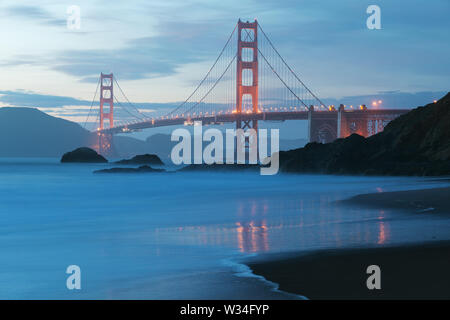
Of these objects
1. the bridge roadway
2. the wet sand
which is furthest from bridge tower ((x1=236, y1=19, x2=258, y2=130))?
the wet sand

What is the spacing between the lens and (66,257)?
7.04 m

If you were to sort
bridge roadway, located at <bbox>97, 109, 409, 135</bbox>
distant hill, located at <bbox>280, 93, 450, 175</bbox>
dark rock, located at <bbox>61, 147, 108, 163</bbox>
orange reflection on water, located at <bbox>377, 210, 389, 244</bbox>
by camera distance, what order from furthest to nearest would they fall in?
dark rock, located at <bbox>61, 147, 108, 163</bbox> → bridge roadway, located at <bbox>97, 109, 409, 135</bbox> → distant hill, located at <bbox>280, 93, 450, 175</bbox> → orange reflection on water, located at <bbox>377, 210, 389, 244</bbox>

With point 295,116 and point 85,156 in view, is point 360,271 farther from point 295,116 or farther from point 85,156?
point 85,156

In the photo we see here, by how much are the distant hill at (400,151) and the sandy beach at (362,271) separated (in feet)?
62.5

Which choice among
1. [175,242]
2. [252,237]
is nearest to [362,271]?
[252,237]

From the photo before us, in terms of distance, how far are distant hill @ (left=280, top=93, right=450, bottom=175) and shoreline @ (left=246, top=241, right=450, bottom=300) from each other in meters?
19.1

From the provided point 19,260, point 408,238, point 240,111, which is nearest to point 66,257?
point 19,260

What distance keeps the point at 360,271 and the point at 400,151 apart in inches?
974

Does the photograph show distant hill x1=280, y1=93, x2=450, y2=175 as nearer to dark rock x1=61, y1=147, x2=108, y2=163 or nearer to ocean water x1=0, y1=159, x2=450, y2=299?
ocean water x1=0, y1=159, x2=450, y2=299

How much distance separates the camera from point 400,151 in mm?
28844

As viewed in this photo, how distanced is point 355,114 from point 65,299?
48.4 meters

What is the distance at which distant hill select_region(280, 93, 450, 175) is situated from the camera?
26.4 meters

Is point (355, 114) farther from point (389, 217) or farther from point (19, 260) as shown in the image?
point (19, 260)

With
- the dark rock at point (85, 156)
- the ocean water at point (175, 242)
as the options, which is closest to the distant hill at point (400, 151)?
the ocean water at point (175, 242)
